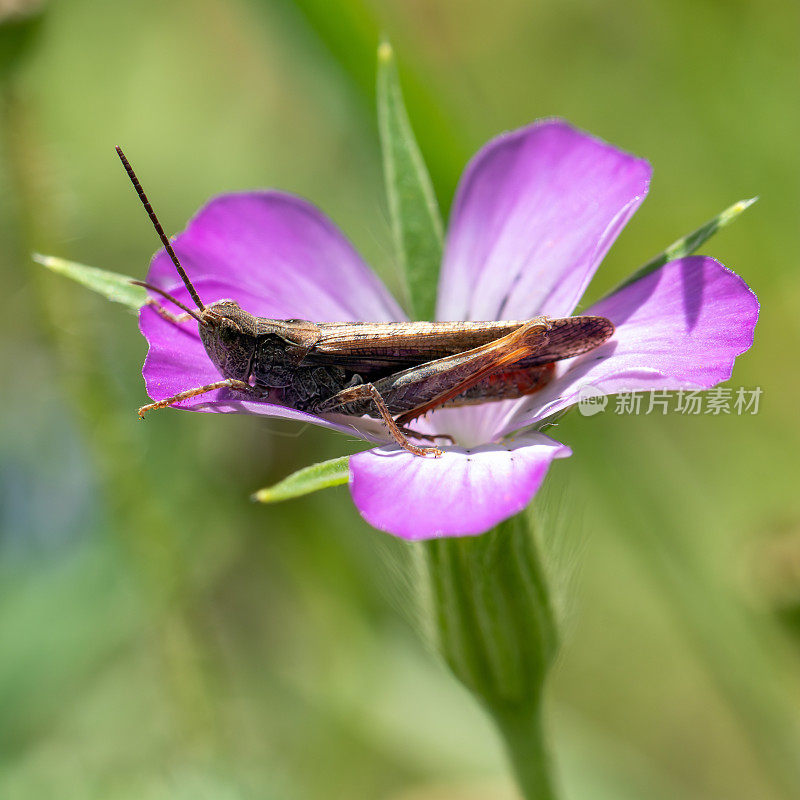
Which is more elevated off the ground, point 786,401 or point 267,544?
point 267,544

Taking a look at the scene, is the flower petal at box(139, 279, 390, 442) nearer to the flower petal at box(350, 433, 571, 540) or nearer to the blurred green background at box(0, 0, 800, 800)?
the flower petal at box(350, 433, 571, 540)

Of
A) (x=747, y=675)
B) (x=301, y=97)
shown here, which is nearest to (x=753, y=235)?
(x=747, y=675)

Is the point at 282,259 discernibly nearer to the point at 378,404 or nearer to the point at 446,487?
the point at 378,404

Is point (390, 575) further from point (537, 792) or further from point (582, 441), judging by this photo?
point (582, 441)

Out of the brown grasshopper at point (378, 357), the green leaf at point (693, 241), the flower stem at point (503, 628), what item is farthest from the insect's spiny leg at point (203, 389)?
the green leaf at point (693, 241)

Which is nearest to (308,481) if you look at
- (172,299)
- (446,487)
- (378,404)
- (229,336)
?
(446,487)

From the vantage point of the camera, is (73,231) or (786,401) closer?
(73,231)

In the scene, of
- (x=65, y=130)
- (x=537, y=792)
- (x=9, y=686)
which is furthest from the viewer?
(x=65, y=130)

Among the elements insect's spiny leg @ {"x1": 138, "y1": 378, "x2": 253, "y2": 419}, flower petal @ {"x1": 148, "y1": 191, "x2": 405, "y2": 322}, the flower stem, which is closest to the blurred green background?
the flower stem
